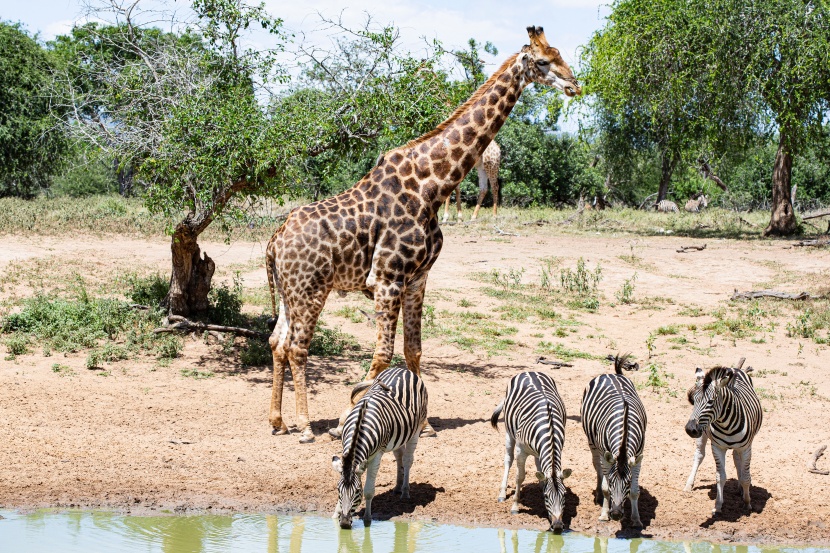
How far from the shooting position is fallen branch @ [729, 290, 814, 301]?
16188 mm

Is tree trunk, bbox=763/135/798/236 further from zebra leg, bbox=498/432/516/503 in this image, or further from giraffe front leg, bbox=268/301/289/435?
zebra leg, bbox=498/432/516/503

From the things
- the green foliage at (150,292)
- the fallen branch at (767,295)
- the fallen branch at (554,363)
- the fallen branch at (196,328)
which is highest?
the fallen branch at (767,295)

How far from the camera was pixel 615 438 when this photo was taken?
7047 mm

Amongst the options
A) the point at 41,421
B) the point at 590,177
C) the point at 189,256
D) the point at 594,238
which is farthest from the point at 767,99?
the point at 41,421

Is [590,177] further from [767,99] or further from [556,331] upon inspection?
[556,331]

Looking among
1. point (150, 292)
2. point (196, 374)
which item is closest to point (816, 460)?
point (196, 374)

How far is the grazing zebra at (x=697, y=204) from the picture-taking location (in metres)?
36.2

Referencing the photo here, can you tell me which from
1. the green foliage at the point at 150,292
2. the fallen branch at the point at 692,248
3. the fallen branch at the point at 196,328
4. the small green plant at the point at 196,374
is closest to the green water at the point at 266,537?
the small green plant at the point at 196,374

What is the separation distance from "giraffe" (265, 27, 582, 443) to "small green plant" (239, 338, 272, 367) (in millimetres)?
2283

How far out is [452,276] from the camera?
17.9 metres

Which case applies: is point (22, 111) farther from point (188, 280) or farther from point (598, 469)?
point (598, 469)

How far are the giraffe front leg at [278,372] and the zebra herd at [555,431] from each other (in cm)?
152

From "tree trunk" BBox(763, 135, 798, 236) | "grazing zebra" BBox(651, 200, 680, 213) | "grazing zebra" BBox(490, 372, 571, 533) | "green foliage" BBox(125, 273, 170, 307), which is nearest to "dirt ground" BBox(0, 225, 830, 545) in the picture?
"grazing zebra" BBox(490, 372, 571, 533)

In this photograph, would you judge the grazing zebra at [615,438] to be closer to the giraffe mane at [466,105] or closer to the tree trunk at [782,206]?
the giraffe mane at [466,105]
